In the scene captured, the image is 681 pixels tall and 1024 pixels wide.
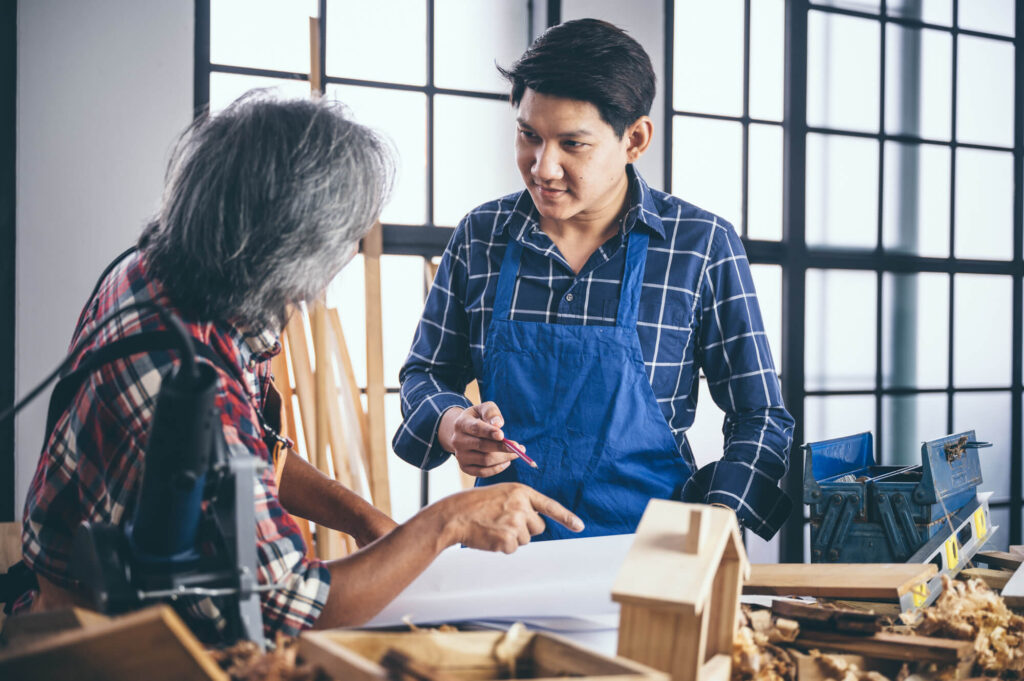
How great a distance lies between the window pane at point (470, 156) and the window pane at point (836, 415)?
183cm

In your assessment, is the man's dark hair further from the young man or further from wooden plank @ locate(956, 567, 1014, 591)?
wooden plank @ locate(956, 567, 1014, 591)

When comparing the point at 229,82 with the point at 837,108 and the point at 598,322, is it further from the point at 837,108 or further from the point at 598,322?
the point at 837,108

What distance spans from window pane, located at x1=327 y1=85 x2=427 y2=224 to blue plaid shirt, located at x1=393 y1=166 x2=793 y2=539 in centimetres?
157

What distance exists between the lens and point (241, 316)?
1167 mm

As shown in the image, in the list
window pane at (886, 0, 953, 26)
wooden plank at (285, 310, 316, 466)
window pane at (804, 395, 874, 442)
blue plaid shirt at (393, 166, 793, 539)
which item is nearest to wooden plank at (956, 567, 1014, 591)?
blue plaid shirt at (393, 166, 793, 539)

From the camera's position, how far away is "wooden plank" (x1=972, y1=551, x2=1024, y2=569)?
1670 mm

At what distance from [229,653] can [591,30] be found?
51.0 inches

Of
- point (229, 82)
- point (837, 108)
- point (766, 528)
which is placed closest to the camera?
point (766, 528)

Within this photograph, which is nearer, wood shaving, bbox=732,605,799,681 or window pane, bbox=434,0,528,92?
wood shaving, bbox=732,605,799,681

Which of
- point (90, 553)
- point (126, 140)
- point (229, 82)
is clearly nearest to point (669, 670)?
point (90, 553)

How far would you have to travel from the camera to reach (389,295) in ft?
11.0

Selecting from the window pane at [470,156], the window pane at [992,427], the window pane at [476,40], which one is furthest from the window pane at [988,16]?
the window pane at [470,156]

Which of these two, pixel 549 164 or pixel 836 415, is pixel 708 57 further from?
pixel 549 164

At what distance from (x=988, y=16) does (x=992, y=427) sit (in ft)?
7.18
